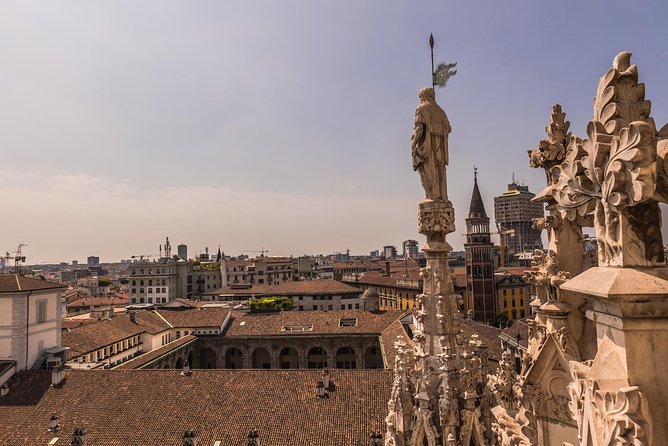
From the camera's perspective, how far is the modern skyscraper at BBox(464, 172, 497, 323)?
250ft

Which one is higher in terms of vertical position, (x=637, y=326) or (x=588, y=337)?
(x=637, y=326)

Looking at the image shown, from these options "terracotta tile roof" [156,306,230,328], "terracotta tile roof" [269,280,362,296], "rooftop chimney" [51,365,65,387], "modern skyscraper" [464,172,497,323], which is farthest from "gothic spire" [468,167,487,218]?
"rooftop chimney" [51,365,65,387]

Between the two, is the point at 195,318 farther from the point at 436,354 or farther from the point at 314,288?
the point at 436,354

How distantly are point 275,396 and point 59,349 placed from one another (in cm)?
1968

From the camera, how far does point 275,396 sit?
23391 millimetres

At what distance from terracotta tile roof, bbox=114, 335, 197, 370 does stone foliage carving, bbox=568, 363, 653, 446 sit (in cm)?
3415

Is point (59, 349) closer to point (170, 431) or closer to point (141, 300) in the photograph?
point (170, 431)

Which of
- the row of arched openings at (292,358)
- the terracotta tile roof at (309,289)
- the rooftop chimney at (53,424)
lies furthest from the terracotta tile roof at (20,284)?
the terracotta tile roof at (309,289)

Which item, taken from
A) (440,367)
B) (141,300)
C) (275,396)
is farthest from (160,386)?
(141,300)

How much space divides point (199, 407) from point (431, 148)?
67.5 feet

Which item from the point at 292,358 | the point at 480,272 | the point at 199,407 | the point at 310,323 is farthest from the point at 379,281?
the point at 199,407

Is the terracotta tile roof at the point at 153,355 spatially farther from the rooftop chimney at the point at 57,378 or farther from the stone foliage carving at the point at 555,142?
the stone foliage carving at the point at 555,142

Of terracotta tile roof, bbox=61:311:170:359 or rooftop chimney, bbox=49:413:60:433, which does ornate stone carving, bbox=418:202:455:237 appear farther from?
terracotta tile roof, bbox=61:311:170:359

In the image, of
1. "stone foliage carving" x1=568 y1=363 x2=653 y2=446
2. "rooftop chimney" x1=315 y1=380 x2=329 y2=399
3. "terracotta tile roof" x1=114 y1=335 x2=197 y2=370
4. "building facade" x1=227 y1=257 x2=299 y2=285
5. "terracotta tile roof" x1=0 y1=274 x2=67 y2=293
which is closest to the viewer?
"stone foliage carving" x1=568 y1=363 x2=653 y2=446
